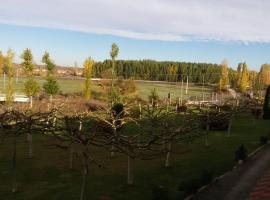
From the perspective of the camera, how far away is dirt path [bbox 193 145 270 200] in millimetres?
19375

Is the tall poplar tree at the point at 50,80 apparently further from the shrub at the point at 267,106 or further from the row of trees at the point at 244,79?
the row of trees at the point at 244,79

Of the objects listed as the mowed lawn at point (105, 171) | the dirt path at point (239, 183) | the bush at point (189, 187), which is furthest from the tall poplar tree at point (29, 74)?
the bush at point (189, 187)

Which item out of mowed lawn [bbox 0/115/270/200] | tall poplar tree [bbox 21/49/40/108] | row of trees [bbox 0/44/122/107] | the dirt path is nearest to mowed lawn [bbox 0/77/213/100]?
row of trees [bbox 0/44/122/107]

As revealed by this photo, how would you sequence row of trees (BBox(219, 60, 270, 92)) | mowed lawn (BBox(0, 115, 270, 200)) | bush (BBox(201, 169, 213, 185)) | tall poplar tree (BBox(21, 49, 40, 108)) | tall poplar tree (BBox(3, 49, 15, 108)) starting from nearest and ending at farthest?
mowed lawn (BBox(0, 115, 270, 200)), bush (BBox(201, 169, 213, 185)), tall poplar tree (BBox(3, 49, 15, 108)), tall poplar tree (BBox(21, 49, 40, 108)), row of trees (BBox(219, 60, 270, 92))

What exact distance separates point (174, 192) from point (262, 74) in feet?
367

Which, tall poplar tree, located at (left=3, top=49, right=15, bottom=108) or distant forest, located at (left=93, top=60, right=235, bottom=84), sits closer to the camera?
tall poplar tree, located at (left=3, top=49, right=15, bottom=108)

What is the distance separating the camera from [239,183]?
71.4 ft

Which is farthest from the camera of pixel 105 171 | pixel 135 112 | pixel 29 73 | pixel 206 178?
pixel 29 73

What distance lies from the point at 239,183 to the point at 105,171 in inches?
319

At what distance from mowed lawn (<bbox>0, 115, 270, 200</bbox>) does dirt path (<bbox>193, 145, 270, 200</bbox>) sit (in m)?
1.19

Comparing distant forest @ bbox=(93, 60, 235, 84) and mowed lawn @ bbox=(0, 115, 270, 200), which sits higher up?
distant forest @ bbox=(93, 60, 235, 84)

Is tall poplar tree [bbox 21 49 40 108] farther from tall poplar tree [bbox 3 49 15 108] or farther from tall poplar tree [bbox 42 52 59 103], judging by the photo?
tall poplar tree [bbox 42 52 59 103]

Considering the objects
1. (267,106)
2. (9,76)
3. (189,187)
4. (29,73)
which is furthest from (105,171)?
(267,106)

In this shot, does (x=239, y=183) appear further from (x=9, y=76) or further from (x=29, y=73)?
(x=29, y=73)
